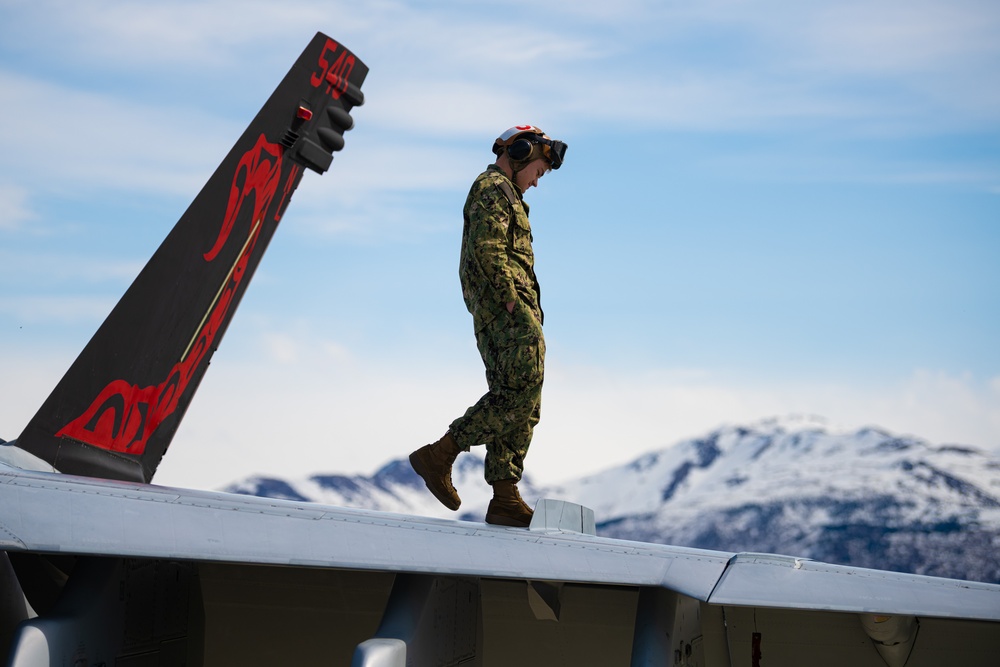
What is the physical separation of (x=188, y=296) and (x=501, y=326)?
113 inches

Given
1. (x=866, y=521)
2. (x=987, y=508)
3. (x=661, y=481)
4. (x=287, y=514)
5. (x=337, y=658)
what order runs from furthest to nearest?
1. (x=661, y=481)
2. (x=866, y=521)
3. (x=987, y=508)
4. (x=337, y=658)
5. (x=287, y=514)

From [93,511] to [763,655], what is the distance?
4136 mm

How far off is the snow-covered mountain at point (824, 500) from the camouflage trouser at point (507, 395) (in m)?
95.7

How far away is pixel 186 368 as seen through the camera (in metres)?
8.28

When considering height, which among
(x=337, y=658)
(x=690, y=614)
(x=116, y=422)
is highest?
(x=116, y=422)

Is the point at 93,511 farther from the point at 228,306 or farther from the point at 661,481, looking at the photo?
the point at 661,481

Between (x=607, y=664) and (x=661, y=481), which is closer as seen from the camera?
(x=607, y=664)

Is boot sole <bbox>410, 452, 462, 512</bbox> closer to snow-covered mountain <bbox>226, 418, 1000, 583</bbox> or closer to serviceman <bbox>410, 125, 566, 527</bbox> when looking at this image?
serviceman <bbox>410, 125, 566, 527</bbox>

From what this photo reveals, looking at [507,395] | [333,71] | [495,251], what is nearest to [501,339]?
[507,395]

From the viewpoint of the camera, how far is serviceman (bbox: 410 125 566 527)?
602 centimetres

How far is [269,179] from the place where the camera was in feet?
29.1

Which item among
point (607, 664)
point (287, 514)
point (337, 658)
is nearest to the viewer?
point (287, 514)

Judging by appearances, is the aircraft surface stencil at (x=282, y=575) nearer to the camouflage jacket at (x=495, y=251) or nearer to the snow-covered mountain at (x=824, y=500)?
the camouflage jacket at (x=495, y=251)

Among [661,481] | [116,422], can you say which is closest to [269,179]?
[116,422]
